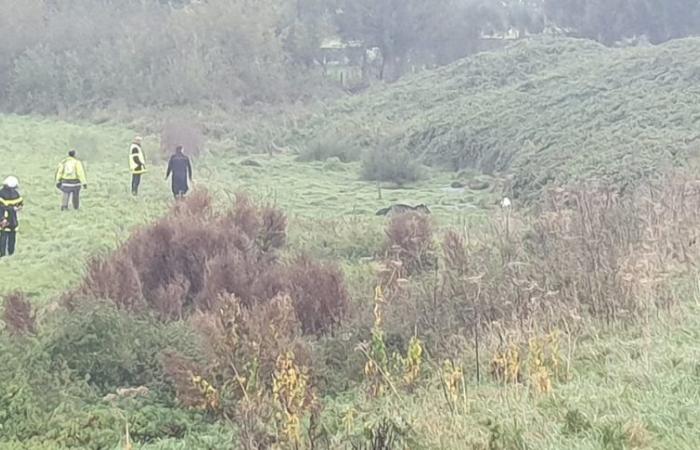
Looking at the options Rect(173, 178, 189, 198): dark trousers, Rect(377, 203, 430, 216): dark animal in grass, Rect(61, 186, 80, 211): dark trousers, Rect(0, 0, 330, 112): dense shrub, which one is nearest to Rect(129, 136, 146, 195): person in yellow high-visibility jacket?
Rect(173, 178, 189, 198): dark trousers

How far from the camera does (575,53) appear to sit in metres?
47.4

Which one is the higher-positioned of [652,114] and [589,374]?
[652,114]

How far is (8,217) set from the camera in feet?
57.5

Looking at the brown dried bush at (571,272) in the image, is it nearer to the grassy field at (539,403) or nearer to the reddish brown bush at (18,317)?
the grassy field at (539,403)

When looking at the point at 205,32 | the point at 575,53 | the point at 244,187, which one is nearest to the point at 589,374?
the point at 244,187

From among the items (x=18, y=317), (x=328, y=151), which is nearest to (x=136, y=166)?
(x=18, y=317)

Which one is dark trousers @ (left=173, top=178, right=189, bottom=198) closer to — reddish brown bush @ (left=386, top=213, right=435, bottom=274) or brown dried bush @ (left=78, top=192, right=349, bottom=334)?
brown dried bush @ (left=78, top=192, right=349, bottom=334)

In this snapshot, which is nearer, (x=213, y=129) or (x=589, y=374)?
(x=589, y=374)

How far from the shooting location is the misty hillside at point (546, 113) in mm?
24438

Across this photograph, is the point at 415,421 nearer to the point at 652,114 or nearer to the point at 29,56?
the point at 652,114

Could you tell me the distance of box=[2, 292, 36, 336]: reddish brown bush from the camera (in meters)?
11.1

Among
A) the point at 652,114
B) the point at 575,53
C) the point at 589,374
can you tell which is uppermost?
the point at 575,53

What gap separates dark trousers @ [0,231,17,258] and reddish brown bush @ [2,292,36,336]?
19.4ft

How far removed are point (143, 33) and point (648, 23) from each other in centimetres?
2869
